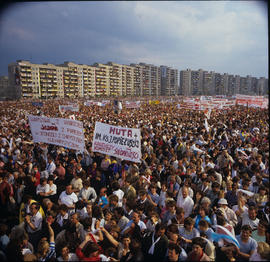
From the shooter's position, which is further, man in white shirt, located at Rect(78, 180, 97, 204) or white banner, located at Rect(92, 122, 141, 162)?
white banner, located at Rect(92, 122, 141, 162)

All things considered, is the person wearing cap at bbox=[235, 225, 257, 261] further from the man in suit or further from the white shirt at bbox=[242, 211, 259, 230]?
the man in suit

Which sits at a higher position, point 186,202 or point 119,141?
point 119,141

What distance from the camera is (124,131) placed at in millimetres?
5762

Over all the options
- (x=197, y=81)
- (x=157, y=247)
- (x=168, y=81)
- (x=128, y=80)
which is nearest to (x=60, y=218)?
(x=157, y=247)

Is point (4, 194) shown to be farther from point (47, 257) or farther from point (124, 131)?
point (124, 131)

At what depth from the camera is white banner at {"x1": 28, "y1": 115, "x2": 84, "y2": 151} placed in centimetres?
604

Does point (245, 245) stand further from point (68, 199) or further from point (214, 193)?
point (68, 199)

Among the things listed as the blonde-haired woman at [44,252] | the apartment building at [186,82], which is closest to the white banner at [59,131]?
the blonde-haired woman at [44,252]

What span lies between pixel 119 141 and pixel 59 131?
6.70ft

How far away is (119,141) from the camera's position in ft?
19.0

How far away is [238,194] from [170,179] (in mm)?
1566

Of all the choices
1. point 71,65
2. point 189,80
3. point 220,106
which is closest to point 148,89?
point 189,80

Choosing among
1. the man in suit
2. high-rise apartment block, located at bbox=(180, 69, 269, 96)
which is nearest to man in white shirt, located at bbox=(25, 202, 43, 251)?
the man in suit

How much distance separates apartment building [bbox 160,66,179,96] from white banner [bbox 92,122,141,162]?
16339cm
